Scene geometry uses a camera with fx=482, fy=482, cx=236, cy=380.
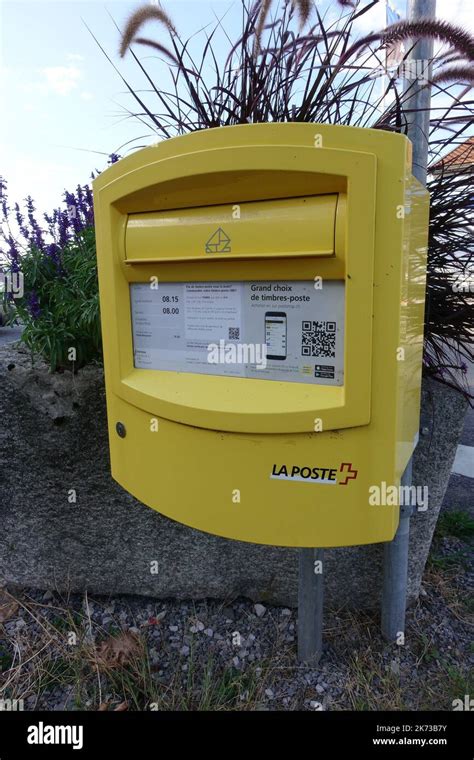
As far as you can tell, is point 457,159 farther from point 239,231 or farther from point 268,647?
point 268,647

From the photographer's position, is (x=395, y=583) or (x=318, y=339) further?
(x=395, y=583)

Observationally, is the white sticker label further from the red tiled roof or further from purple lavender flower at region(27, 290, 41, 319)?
the red tiled roof

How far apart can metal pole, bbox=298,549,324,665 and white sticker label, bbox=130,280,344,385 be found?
2.76ft

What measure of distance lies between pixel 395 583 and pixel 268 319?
4.60ft

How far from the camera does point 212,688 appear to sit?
1.96 metres

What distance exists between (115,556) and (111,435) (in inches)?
38.8

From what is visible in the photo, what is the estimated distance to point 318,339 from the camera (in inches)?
51.5

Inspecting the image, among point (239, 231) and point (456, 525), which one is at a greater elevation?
point (239, 231)

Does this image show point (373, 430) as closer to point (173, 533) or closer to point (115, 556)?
point (173, 533)

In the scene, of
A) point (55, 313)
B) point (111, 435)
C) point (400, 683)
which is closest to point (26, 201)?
point (55, 313)

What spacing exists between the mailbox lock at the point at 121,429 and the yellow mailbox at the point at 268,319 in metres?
0.06

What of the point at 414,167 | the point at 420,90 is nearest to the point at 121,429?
the point at 414,167

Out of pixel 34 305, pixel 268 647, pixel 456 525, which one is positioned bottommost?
pixel 268 647

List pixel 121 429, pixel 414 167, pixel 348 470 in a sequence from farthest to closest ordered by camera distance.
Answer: pixel 414 167 < pixel 121 429 < pixel 348 470
